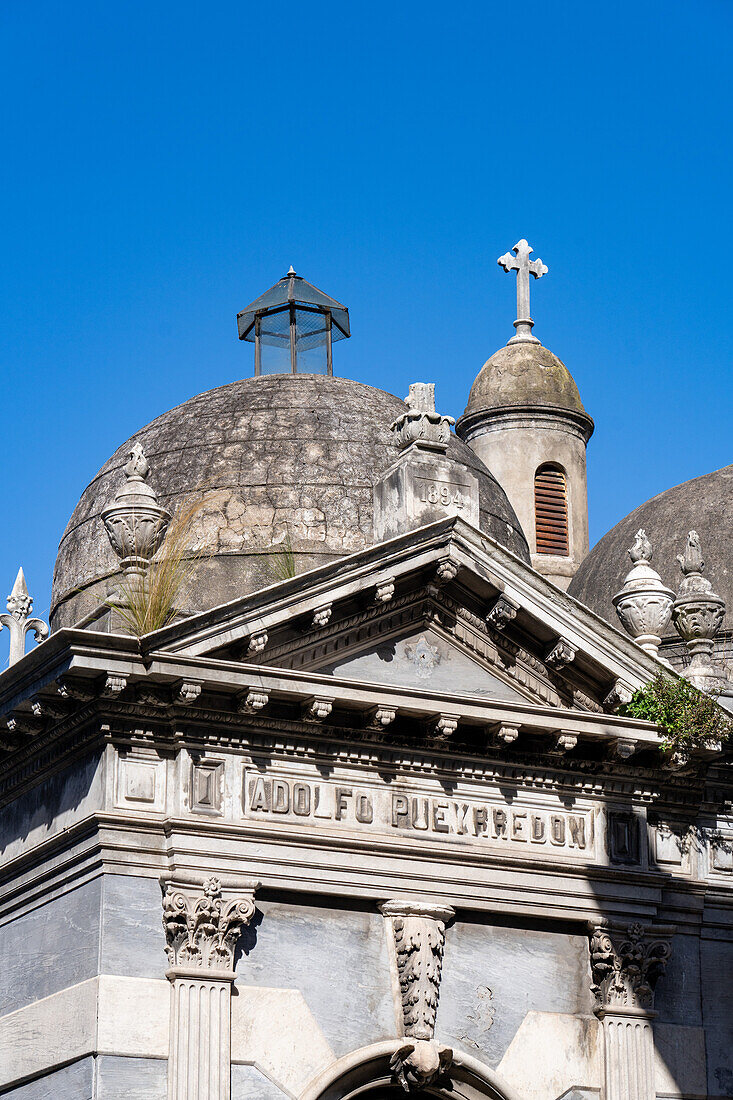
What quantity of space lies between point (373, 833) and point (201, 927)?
1.98 metres

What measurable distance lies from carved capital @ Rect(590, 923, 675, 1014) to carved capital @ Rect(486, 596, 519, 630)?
10.1 ft

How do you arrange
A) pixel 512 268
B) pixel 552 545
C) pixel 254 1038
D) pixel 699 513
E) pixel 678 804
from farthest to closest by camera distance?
1. pixel 512 268
2. pixel 552 545
3. pixel 699 513
4. pixel 678 804
5. pixel 254 1038

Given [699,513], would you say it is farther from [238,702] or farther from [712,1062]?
[238,702]

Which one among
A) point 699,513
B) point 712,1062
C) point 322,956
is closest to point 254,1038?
point 322,956

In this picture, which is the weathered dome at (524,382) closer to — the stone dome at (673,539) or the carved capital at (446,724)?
the stone dome at (673,539)

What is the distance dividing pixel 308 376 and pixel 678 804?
325 inches

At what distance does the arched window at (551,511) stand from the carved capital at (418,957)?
59.4 ft

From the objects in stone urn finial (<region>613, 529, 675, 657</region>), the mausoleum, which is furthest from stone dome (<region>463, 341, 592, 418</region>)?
stone urn finial (<region>613, 529, 675, 657</region>)

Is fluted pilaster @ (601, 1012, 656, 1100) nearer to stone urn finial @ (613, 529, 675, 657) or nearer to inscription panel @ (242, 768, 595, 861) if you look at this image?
inscription panel @ (242, 768, 595, 861)

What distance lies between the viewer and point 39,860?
692 inches

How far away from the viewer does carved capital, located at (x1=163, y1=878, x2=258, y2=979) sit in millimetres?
16469

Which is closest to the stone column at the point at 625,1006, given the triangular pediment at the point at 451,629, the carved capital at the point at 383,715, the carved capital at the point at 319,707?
the triangular pediment at the point at 451,629

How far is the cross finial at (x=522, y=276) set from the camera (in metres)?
37.8

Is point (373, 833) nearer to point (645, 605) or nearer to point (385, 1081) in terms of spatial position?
point (385, 1081)
